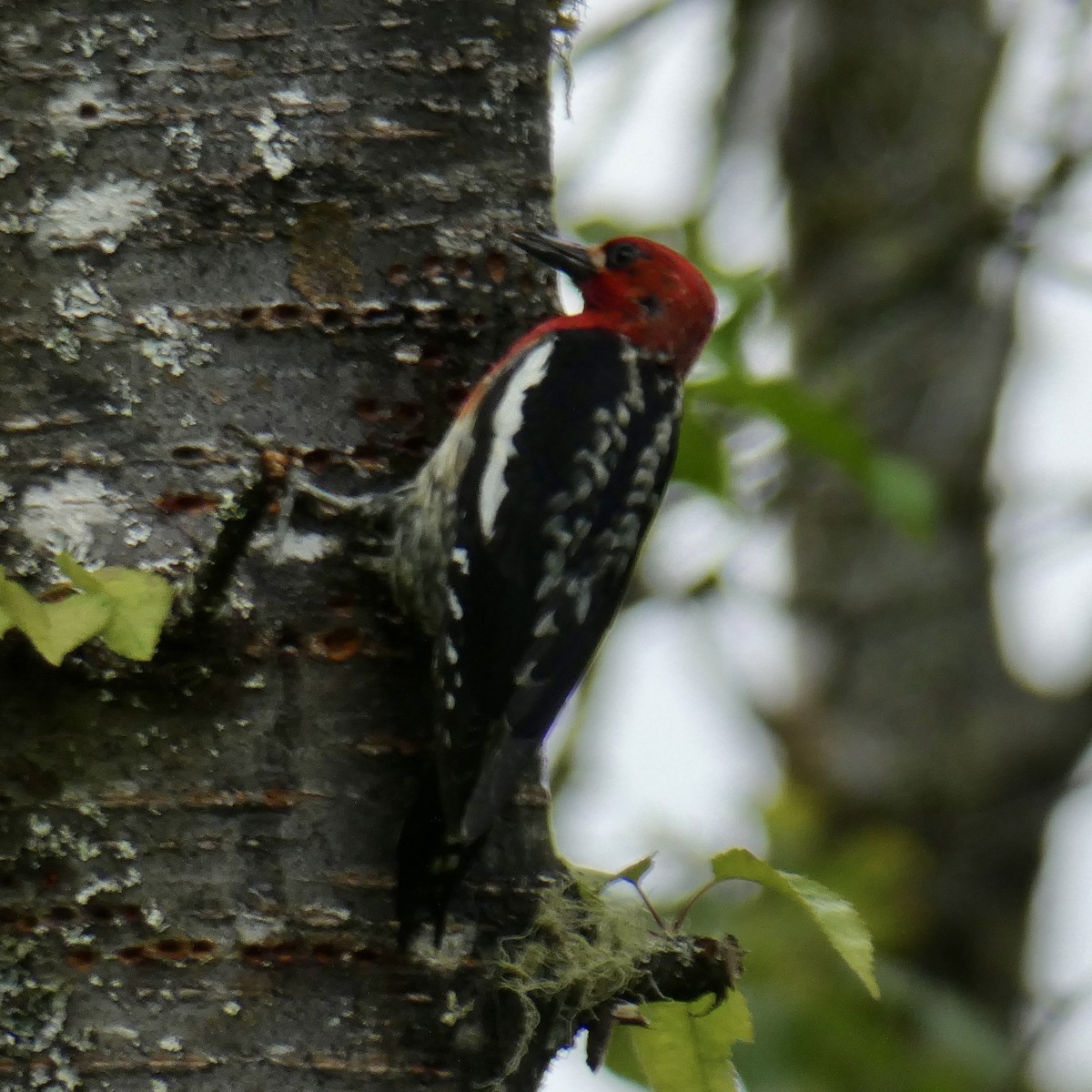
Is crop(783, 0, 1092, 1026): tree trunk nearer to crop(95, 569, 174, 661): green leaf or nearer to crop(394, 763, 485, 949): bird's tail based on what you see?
crop(394, 763, 485, 949): bird's tail

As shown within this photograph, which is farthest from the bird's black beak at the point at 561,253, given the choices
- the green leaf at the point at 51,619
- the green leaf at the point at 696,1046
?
the green leaf at the point at 696,1046

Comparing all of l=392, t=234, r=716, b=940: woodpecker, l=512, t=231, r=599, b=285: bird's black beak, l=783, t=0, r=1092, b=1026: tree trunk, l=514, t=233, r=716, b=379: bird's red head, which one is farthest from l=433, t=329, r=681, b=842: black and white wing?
l=783, t=0, r=1092, b=1026: tree trunk

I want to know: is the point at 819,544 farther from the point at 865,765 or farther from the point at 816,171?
the point at 816,171

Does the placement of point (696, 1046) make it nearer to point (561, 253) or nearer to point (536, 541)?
point (536, 541)

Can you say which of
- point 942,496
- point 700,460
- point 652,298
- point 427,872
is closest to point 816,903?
point 427,872

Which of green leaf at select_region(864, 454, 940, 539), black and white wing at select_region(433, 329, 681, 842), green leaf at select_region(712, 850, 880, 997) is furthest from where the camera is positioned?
green leaf at select_region(864, 454, 940, 539)

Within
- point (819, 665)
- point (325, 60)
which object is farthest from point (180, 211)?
point (819, 665)

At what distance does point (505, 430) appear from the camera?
2613 mm

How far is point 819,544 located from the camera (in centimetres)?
596

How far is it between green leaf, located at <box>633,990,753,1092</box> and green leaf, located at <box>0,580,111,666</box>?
2.94ft

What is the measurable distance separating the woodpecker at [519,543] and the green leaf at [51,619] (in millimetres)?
525

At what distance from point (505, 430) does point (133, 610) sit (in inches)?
35.0

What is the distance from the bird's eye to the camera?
11.0 feet

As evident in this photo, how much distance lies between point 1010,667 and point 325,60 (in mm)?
4116
